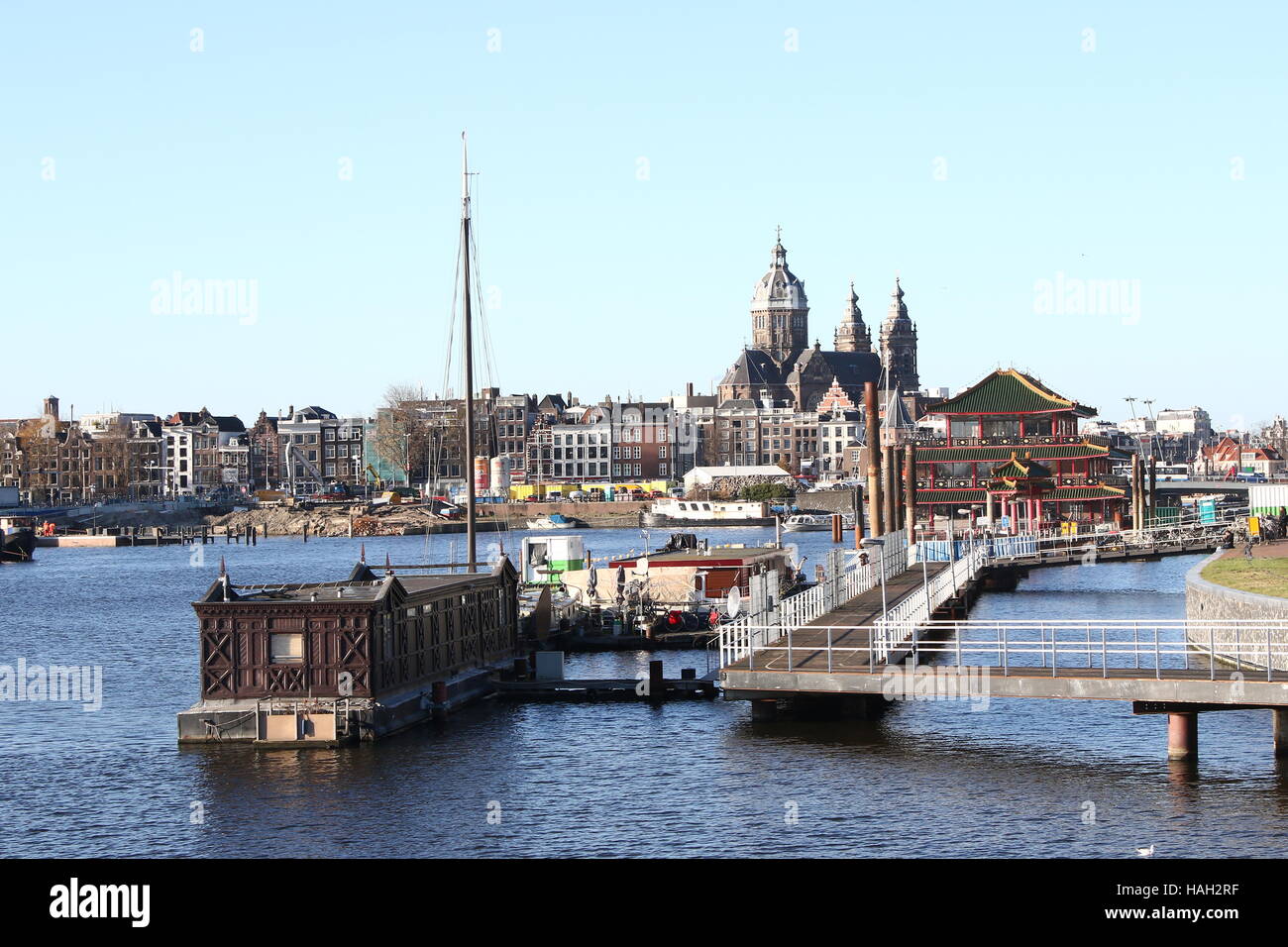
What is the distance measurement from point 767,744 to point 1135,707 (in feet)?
26.2

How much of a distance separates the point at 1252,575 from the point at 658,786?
1037 inches

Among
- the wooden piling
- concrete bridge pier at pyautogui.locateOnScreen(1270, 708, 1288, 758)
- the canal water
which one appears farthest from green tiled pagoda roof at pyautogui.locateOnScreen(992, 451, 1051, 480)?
concrete bridge pier at pyautogui.locateOnScreen(1270, 708, 1288, 758)

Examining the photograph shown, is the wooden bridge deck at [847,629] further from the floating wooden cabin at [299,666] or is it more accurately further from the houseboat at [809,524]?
the houseboat at [809,524]

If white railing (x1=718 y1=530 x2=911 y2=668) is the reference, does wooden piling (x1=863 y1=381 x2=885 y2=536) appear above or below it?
above

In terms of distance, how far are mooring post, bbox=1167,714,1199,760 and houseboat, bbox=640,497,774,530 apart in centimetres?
15310

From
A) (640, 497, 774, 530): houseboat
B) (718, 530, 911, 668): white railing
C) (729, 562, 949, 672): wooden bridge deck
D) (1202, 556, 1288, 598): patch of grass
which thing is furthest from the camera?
(640, 497, 774, 530): houseboat

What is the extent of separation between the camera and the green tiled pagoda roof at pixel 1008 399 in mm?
120375

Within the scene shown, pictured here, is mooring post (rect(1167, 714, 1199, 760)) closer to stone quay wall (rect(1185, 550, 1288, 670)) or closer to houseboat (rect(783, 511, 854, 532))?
stone quay wall (rect(1185, 550, 1288, 670))

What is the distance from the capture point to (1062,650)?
1607 inches

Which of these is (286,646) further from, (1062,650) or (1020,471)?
(1020,471)

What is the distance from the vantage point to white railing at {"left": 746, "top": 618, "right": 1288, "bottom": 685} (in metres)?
33.3

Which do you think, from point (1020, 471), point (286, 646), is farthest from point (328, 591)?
point (1020, 471)
